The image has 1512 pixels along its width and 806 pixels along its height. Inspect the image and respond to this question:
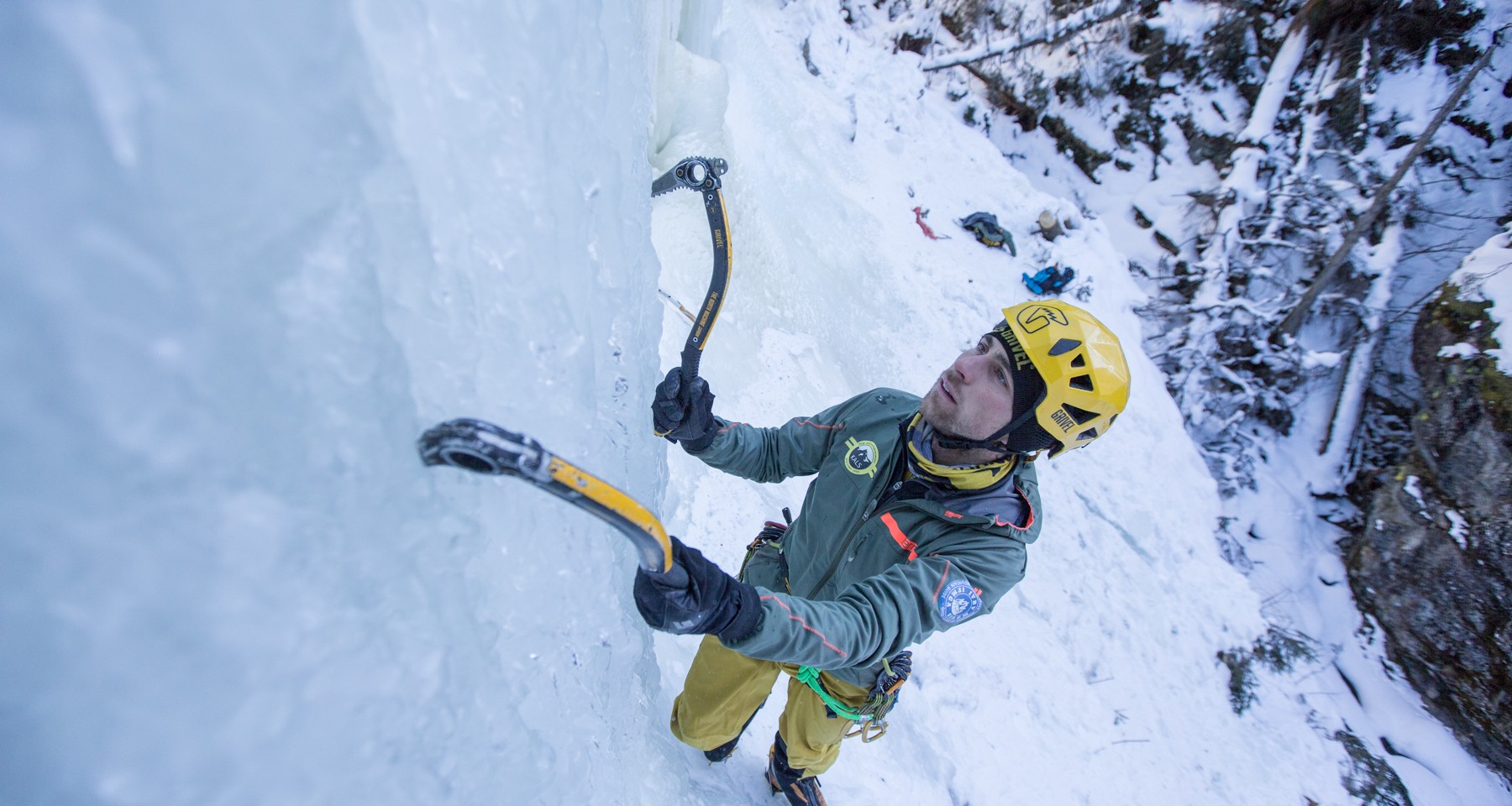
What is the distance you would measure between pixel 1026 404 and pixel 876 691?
0.92m

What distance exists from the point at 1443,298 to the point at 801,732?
9.70 metres

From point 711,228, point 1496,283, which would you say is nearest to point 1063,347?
point 711,228

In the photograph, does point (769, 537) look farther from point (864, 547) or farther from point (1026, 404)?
point (1026, 404)

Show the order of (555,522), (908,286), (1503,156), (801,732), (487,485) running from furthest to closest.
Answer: (1503,156) < (908,286) < (801,732) < (555,522) < (487,485)

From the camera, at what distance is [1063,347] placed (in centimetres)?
182

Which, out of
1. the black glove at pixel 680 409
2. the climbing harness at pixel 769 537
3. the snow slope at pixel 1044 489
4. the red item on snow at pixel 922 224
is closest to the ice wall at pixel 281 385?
the black glove at pixel 680 409

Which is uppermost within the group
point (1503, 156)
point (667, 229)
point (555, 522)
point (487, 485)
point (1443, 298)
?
point (487, 485)

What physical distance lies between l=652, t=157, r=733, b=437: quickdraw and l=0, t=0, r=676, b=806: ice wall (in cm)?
45

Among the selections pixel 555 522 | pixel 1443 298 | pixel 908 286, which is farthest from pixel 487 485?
pixel 1443 298

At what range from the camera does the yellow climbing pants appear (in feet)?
6.34

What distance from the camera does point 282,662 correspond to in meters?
0.67

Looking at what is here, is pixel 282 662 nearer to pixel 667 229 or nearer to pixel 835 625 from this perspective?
pixel 835 625

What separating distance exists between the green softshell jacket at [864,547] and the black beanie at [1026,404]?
0.38 feet

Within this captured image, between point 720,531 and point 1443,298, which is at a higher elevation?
point 720,531
